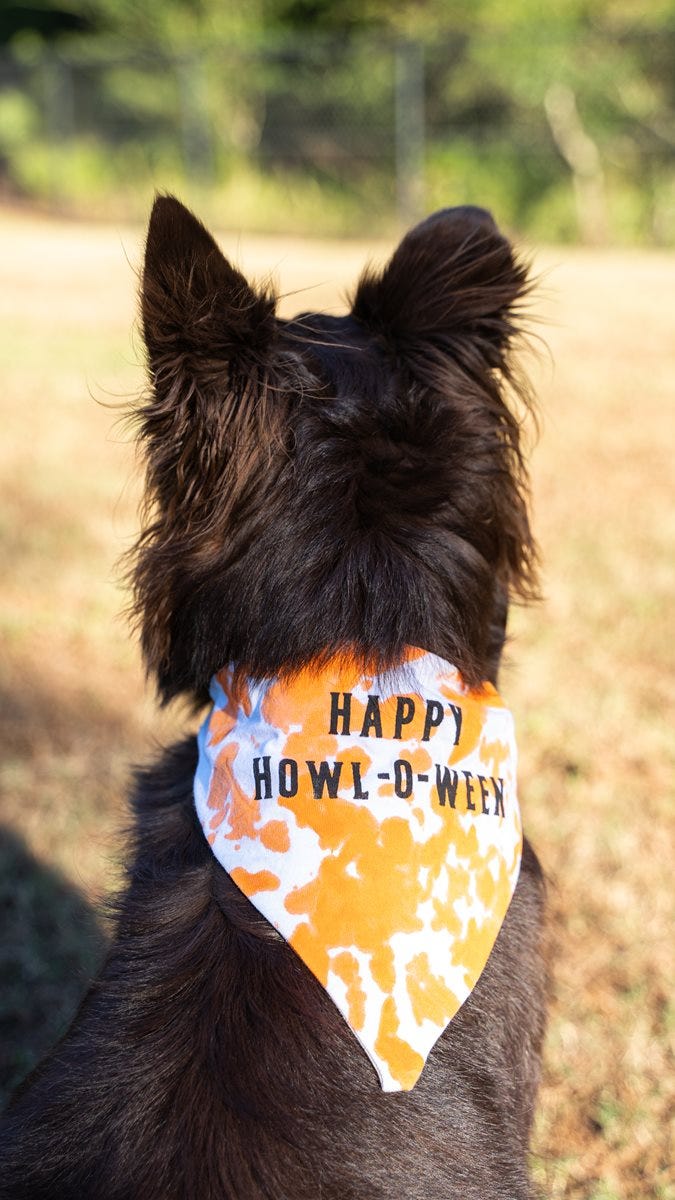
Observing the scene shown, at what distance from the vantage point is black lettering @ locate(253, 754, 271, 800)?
1823mm

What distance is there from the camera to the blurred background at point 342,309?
3.18 m

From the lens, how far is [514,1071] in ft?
6.53

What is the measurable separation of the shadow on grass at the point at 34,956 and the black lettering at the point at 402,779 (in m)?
1.36

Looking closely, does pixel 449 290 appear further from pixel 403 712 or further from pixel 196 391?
pixel 403 712

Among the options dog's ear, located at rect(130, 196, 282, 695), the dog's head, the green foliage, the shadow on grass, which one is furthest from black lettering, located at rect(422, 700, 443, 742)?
the green foliage

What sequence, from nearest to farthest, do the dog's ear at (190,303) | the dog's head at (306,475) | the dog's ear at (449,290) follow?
the dog's ear at (190,303) → the dog's head at (306,475) → the dog's ear at (449,290)

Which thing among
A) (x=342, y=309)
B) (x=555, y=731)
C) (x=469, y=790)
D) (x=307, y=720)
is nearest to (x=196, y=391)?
(x=307, y=720)

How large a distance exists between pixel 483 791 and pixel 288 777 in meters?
0.35

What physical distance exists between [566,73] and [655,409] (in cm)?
1078

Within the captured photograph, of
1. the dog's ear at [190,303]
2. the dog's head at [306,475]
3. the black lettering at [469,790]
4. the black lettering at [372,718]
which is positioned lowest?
the black lettering at [469,790]

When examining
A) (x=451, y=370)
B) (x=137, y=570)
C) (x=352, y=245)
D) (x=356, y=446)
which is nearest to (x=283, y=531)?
(x=356, y=446)

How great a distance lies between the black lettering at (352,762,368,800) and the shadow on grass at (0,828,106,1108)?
1328mm

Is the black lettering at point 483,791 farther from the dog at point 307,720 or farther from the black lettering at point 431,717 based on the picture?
the black lettering at point 431,717

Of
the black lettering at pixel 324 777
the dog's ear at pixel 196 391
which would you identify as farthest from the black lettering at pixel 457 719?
the dog's ear at pixel 196 391
